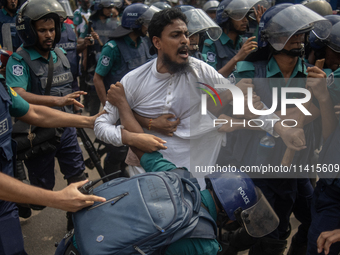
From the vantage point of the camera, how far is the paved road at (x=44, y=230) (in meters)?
3.17

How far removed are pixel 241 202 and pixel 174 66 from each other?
3.89 feet

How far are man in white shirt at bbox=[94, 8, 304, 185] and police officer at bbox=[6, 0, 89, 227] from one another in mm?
951

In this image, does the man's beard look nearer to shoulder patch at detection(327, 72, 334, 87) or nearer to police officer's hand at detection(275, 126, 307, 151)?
police officer's hand at detection(275, 126, 307, 151)

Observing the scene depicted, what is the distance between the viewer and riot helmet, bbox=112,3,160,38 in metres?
3.95

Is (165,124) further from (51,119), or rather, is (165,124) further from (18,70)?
(18,70)

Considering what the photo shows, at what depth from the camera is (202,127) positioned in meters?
2.60

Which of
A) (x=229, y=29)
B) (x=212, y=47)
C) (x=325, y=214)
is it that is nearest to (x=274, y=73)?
(x=325, y=214)

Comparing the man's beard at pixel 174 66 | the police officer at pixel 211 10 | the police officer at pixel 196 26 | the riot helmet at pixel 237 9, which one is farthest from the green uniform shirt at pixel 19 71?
the police officer at pixel 211 10

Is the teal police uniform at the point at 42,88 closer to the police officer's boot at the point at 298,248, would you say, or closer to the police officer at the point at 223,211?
the police officer at the point at 223,211

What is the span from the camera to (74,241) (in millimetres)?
1631

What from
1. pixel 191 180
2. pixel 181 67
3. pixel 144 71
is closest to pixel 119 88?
pixel 144 71

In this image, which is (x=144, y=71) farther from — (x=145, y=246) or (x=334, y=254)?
(x=334, y=254)

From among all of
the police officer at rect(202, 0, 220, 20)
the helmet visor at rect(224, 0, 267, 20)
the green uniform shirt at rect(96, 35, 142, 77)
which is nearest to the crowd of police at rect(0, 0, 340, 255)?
the green uniform shirt at rect(96, 35, 142, 77)

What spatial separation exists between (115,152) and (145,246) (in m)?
2.57
